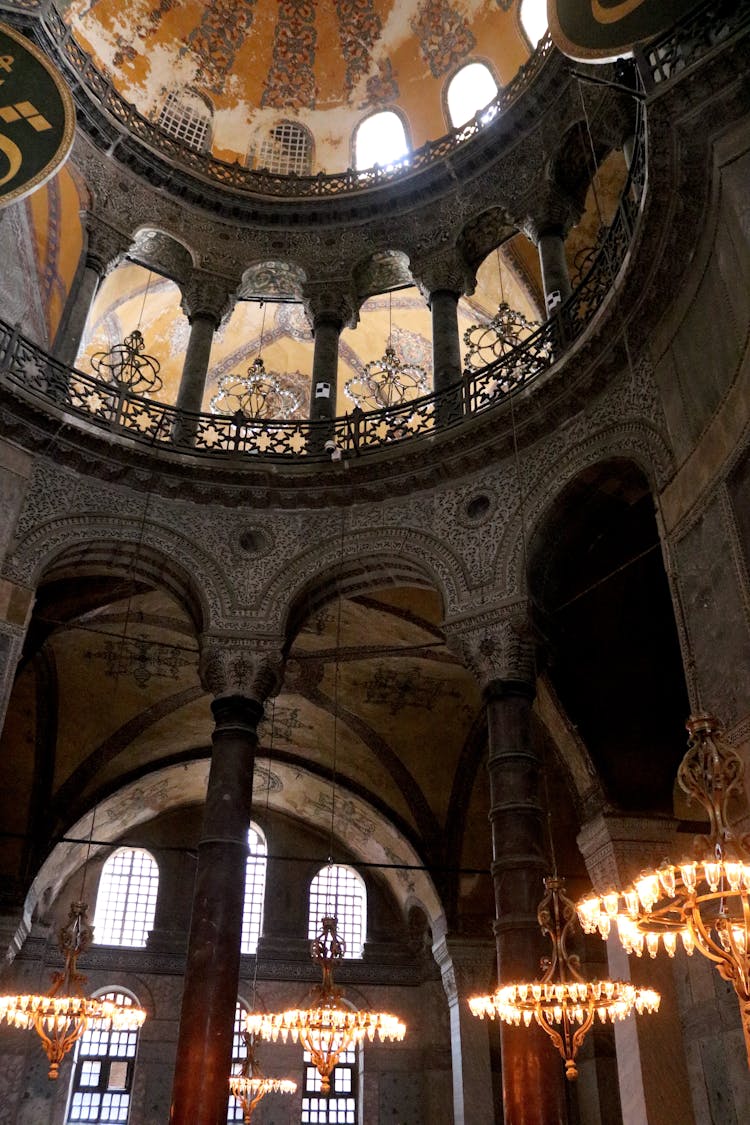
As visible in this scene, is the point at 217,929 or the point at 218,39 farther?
the point at 218,39

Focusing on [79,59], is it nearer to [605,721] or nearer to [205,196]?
[205,196]

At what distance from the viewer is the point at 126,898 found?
56.9 ft

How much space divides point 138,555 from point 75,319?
3.60m

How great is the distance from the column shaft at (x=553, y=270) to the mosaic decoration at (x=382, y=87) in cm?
528

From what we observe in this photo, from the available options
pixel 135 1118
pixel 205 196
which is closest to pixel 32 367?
pixel 205 196

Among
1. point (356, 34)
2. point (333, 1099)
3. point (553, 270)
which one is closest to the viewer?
point (553, 270)

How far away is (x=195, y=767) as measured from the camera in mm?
16328

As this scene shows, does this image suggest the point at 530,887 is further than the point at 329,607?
No

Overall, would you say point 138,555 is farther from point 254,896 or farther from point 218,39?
point 218,39

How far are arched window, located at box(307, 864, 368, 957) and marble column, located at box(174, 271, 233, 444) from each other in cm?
939

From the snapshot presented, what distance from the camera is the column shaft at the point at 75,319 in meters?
12.0

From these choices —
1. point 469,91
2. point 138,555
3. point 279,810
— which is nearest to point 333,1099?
A: point 279,810

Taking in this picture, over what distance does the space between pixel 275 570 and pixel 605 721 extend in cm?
424

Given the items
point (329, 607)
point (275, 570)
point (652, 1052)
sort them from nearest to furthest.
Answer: point (652, 1052), point (275, 570), point (329, 607)
